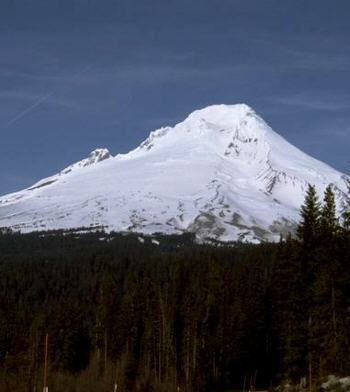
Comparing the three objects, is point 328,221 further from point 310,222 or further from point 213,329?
point 213,329

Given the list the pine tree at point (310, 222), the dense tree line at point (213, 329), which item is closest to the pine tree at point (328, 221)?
the dense tree line at point (213, 329)

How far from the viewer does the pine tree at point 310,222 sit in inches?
2247

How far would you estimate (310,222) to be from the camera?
57.5 m

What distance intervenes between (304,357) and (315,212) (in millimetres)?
10582

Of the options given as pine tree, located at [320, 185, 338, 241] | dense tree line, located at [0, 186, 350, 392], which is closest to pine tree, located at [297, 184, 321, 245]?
dense tree line, located at [0, 186, 350, 392]

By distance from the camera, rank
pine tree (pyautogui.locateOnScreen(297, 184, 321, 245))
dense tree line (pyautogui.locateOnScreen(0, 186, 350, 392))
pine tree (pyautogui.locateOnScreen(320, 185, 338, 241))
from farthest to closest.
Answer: pine tree (pyautogui.locateOnScreen(297, 184, 321, 245)) → pine tree (pyautogui.locateOnScreen(320, 185, 338, 241)) → dense tree line (pyautogui.locateOnScreen(0, 186, 350, 392))

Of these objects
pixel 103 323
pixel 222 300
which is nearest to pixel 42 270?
pixel 103 323

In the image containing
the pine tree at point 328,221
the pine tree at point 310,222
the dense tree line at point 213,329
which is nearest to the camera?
the dense tree line at point 213,329

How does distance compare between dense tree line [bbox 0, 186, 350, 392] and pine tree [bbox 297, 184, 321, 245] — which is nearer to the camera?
dense tree line [bbox 0, 186, 350, 392]

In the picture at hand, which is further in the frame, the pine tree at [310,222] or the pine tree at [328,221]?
the pine tree at [310,222]

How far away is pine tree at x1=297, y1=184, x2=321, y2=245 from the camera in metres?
57.1

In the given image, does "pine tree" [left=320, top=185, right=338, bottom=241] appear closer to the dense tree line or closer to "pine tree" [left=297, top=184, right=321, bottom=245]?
the dense tree line

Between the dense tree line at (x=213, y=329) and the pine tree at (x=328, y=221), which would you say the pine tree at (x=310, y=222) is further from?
the pine tree at (x=328, y=221)

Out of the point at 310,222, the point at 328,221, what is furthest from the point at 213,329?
the point at 310,222
